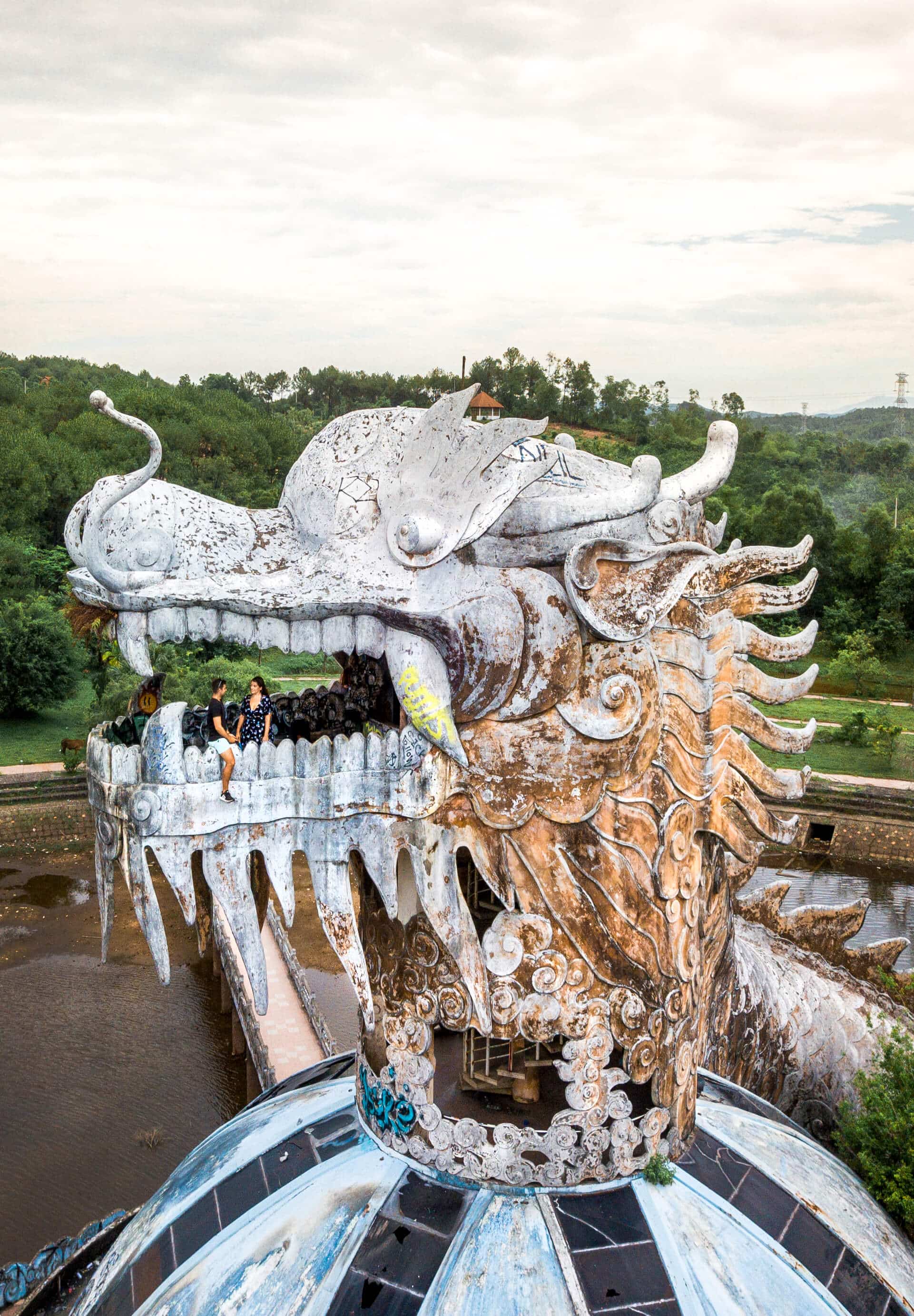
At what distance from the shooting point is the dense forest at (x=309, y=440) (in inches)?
1507

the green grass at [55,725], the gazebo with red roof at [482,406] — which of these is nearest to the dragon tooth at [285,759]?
the green grass at [55,725]

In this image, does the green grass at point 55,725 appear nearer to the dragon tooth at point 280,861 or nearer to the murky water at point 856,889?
the murky water at point 856,889

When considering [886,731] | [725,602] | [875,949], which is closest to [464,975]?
[725,602]

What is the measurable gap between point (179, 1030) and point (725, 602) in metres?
13.4

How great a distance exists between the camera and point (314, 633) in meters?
5.44

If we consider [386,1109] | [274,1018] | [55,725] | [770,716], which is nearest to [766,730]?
[386,1109]

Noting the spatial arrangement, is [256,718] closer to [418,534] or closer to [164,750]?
[164,750]

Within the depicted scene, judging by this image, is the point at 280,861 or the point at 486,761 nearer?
the point at 280,861

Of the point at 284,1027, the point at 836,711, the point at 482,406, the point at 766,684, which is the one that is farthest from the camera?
the point at 482,406

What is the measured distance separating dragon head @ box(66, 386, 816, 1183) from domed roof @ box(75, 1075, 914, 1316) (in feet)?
0.79

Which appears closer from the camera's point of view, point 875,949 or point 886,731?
point 875,949

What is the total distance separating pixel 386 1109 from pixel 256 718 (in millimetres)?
2341

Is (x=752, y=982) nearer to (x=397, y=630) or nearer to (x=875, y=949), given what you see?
(x=875, y=949)

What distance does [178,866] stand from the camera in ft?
16.9
